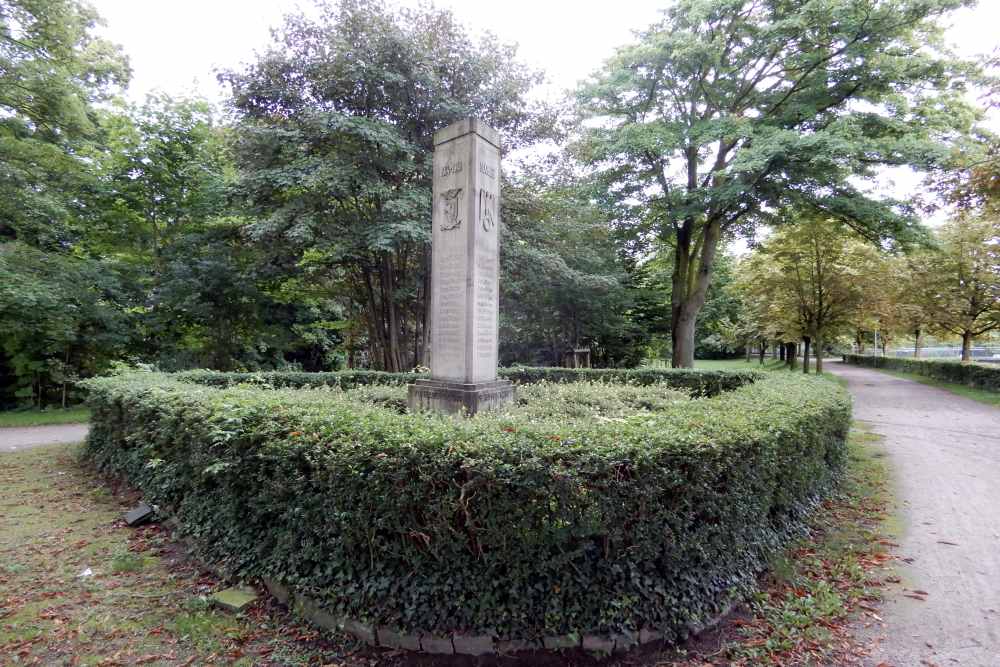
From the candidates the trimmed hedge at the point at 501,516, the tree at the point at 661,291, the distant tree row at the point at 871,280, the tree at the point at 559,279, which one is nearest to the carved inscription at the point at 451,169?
the trimmed hedge at the point at 501,516

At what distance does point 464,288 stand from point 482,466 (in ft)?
10.7

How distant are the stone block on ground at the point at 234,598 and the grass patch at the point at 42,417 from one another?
992cm

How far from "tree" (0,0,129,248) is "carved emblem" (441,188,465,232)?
9.55m

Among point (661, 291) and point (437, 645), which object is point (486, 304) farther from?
point (661, 291)

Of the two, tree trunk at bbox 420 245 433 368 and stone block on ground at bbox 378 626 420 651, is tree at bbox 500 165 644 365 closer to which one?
tree trunk at bbox 420 245 433 368

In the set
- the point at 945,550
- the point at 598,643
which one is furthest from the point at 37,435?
the point at 945,550

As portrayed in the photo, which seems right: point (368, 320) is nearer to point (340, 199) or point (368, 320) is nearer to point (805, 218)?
point (340, 199)

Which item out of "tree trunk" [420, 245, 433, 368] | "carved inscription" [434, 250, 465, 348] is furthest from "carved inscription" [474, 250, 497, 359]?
"tree trunk" [420, 245, 433, 368]

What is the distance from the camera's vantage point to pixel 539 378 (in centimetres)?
1138

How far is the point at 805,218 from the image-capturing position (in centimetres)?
1450

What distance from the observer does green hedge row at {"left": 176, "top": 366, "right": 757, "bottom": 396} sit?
9203mm

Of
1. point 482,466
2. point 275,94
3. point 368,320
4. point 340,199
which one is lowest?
point 482,466

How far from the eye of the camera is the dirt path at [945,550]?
2.93 m

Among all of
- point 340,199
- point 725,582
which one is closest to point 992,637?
point 725,582
